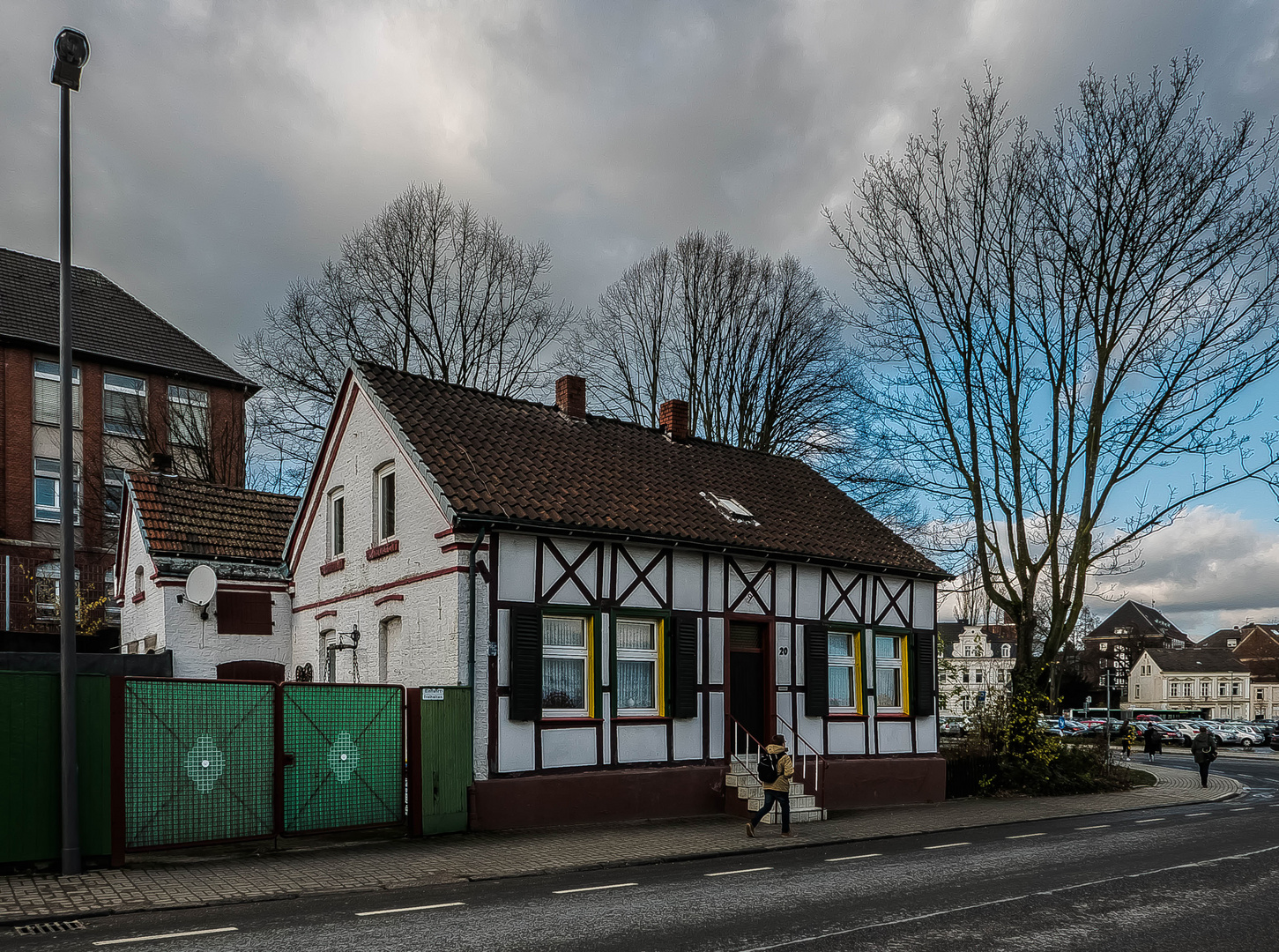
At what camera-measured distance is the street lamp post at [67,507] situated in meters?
10.8

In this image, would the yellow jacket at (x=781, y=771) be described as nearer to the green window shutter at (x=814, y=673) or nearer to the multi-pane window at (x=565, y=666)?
the multi-pane window at (x=565, y=666)

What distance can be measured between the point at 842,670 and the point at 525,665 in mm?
7408

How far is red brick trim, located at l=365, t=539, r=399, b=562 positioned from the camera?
1729cm

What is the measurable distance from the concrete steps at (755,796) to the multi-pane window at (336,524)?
8597mm

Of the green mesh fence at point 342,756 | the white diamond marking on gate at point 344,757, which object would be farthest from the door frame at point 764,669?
the white diamond marking on gate at point 344,757

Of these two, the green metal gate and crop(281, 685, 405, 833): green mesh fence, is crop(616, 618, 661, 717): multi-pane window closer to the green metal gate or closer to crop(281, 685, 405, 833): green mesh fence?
the green metal gate

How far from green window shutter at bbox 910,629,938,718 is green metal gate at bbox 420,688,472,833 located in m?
10.3

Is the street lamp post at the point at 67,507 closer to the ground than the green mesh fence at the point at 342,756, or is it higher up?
higher up

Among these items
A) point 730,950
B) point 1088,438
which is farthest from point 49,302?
point 730,950

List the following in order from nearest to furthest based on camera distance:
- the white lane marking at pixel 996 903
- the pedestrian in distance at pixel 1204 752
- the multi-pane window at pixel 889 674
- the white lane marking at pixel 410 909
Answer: the white lane marking at pixel 996 903
the white lane marking at pixel 410 909
the multi-pane window at pixel 889 674
the pedestrian in distance at pixel 1204 752

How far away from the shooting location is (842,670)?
65.8ft

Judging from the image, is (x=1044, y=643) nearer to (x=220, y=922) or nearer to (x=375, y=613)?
(x=375, y=613)

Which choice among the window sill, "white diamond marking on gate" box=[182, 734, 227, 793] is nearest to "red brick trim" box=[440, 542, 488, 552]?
the window sill

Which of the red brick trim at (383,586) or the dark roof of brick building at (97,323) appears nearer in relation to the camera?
the red brick trim at (383,586)
